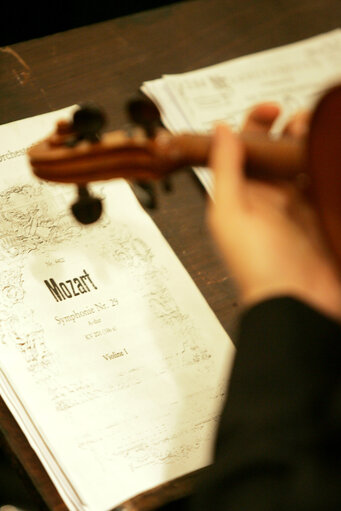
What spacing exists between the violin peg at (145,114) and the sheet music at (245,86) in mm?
249

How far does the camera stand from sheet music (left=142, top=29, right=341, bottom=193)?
1000 millimetres

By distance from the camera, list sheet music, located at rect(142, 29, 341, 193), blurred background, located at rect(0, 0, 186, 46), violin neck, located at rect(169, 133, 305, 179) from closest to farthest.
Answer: violin neck, located at rect(169, 133, 305, 179) < sheet music, located at rect(142, 29, 341, 193) < blurred background, located at rect(0, 0, 186, 46)

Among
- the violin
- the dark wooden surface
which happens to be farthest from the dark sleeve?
the dark wooden surface

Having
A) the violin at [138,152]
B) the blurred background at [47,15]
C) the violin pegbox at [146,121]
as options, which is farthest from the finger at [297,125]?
the blurred background at [47,15]

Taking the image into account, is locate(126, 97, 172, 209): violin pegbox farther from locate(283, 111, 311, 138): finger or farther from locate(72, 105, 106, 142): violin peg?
locate(283, 111, 311, 138): finger

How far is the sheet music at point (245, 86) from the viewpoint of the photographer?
39.4 inches

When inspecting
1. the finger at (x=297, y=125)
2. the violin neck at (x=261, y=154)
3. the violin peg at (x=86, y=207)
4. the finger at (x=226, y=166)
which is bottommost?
the violin peg at (x=86, y=207)

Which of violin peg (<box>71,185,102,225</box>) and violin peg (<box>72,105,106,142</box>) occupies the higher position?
violin peg (<box>72,105,106,142</box>)

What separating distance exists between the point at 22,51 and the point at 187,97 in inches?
10.1

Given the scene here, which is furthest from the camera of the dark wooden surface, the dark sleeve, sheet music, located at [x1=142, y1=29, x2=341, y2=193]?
sheet music, located at [x1=142, y1=29, x2=341, y2=193]

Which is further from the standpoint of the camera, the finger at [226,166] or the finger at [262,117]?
the finger at [262,117]

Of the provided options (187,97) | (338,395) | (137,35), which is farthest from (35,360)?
(137,35)

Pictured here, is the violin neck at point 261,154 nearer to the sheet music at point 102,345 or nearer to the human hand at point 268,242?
the human hand at point 268,242

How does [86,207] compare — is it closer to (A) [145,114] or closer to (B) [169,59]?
(A) [145,114]
